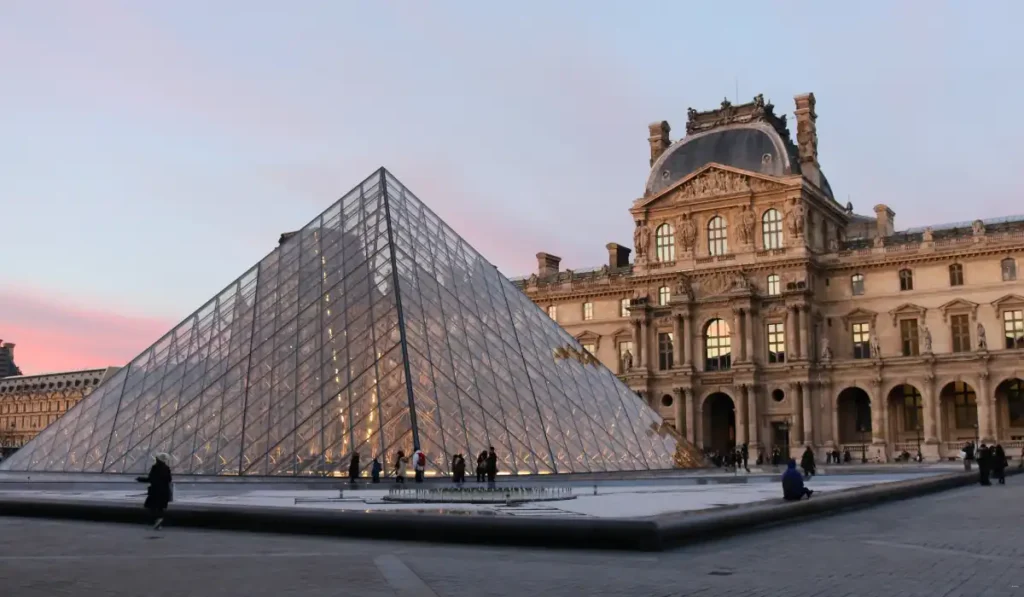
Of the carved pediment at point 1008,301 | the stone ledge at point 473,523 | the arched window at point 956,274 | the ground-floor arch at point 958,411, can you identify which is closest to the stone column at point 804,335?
the ground-floor arch at point 958,411

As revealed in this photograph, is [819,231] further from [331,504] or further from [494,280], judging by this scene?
[331,504]

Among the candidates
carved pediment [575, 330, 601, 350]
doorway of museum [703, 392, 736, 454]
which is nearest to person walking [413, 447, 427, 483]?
doorway of museum [703, 392, 736, 454]

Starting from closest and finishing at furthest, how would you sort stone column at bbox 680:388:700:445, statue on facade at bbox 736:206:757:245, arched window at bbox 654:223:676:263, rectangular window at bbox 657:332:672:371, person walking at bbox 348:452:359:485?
person walking at bbox 348:452:359:485 < statue on facade at bbox 736:206:757:245 < stone column at bbox 680:388:700:445 < rectangular window at bbox 657:332:672:371 < arched window at bbox 654:223:676:263

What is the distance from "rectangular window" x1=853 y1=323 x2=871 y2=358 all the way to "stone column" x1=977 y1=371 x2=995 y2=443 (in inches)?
208

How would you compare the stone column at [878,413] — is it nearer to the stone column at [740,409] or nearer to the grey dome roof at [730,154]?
the stone column at [740,409]

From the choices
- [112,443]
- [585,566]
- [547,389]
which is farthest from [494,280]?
[585,566]

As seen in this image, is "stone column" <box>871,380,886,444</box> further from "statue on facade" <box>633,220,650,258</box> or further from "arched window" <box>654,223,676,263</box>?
"statue on facade" <box>633,220,650,258</box>

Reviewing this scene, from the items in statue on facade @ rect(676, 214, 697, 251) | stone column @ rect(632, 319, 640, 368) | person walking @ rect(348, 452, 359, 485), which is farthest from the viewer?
stone column @ rect(632, 319, 640, 368)

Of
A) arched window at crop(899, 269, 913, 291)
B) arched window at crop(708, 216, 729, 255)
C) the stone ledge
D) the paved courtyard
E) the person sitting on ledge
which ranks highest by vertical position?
arched window at crop(708, 216, 729, 255)

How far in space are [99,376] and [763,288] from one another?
203 ft

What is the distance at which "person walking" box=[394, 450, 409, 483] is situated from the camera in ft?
64.6

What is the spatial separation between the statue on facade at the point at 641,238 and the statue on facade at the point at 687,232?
6.43 feet

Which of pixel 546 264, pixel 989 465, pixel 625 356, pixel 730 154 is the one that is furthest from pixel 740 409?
pixel 989 465

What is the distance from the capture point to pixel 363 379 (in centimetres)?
2280
